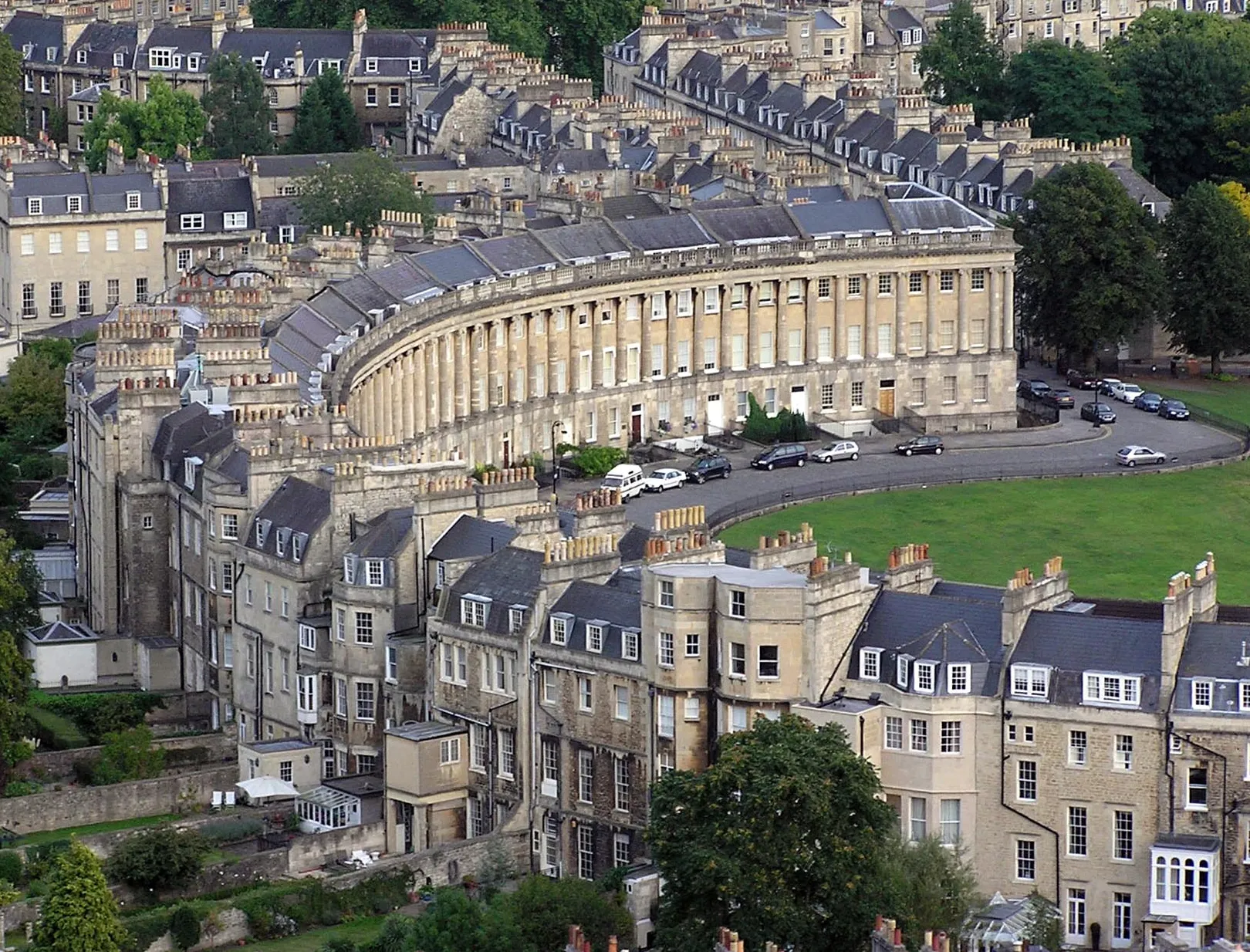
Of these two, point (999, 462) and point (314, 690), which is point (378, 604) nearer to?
point (314, 690)

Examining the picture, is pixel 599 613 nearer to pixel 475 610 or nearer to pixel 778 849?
pixel 475 610

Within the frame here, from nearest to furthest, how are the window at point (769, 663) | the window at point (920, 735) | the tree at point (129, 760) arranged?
the window at point (920, 735)
the window at point (769, 663)
the tree at point (129, 760)

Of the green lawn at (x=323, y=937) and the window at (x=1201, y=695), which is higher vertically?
the window at (x=1201, y=695)

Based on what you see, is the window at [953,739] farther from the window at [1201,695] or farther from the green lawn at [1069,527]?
the green lawn at [1069,527]

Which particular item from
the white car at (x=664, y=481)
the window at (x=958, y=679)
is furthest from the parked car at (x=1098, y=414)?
the window at (x=958, y=679)

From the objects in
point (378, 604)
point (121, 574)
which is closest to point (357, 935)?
point (378, 604)

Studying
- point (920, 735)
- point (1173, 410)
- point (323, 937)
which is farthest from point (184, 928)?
point (1173, 410)
